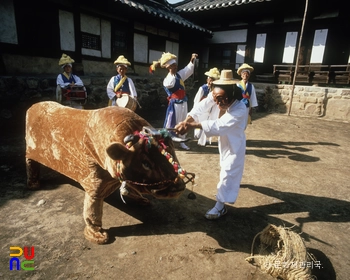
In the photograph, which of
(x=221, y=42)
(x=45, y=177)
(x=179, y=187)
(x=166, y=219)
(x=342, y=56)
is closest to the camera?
(x=179, y=187)

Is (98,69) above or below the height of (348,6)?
below

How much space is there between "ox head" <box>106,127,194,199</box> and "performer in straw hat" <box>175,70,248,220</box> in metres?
0.67

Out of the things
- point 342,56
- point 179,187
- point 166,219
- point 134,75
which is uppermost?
point 342,56

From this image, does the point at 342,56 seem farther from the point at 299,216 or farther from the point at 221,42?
the point at 299,216

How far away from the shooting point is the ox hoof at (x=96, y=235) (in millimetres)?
2664

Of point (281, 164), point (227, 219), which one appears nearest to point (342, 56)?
point (281, 164)

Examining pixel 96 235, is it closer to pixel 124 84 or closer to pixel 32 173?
pixel 32 173

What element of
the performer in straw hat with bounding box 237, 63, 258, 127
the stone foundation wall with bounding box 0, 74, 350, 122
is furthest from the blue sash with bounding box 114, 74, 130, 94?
the performer in straw hat with bounding box 237, 63, 258, 127

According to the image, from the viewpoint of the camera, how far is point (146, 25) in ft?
36.1

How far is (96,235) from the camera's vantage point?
2.70m

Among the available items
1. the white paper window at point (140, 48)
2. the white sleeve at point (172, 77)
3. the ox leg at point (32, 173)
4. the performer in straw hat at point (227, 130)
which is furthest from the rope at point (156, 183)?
the white paper window at point (140, 48)

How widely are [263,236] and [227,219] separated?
72cm

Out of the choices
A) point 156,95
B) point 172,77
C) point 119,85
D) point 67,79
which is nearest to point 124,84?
point 119,85

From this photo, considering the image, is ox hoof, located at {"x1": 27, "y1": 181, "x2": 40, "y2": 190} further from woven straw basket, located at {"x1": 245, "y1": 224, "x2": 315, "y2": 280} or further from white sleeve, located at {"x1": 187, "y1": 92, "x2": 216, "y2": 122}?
woven straw basket, located at {"x1": 245, "y1": 224, "x2": 315, "y2": 280}
